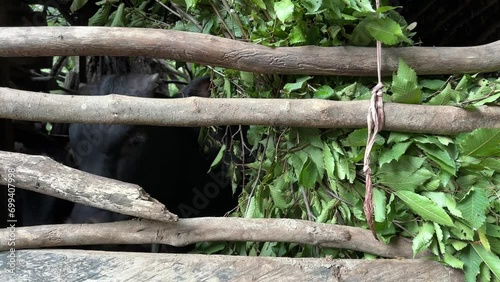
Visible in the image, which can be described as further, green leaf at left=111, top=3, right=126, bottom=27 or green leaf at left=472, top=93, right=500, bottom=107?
green leaf at left=111, top=3, right=126, bottom=27

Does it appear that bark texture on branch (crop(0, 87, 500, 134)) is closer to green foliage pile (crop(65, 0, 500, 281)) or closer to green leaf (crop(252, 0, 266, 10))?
green foliage pile (crop(65, 0, 500, 281))

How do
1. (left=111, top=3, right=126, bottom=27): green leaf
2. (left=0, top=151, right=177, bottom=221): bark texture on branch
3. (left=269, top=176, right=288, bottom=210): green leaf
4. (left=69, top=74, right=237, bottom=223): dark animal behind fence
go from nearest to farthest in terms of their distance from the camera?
(left=0, top=151, right=177, bottom=221): bark texture on branch, (left=269, top=176, right=288, bottom=210): green leaf, (left=111, top=3, right=126, bottom=27): green leaf, (left=69, top=74, right=237, bottom=223): dark animal behind fence

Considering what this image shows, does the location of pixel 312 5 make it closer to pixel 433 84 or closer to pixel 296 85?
pixel 296 85

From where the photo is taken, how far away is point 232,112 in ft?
3.60

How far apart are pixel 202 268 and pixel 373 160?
0.42m

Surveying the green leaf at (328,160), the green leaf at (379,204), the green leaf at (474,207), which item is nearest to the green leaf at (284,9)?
the green leaf at (328,160)

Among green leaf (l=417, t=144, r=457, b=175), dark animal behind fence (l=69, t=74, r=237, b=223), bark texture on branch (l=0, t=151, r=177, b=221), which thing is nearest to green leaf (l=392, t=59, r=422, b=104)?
green leaf (l=417, t=144, r=457, b=175)

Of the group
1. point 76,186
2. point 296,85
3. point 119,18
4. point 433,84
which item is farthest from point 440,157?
point 119,18

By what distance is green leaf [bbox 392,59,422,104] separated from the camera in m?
1.11

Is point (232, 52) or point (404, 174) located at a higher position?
point (232, 52)

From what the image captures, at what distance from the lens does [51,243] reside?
3.65 feet

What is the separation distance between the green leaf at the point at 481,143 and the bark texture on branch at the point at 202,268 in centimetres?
25

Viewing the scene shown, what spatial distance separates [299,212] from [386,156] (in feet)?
0.93

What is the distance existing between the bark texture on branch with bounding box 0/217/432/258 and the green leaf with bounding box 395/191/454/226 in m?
0.11
